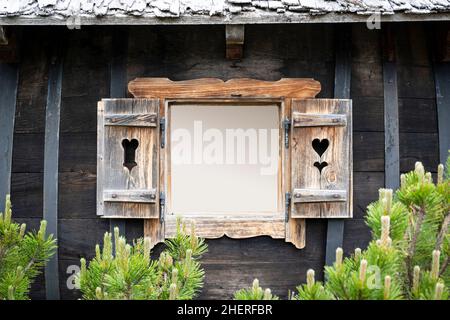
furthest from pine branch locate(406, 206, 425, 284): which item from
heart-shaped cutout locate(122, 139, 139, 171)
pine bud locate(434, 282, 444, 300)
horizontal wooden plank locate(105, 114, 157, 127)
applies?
heart-shaped cutout locate(122, 139, 139, 171)

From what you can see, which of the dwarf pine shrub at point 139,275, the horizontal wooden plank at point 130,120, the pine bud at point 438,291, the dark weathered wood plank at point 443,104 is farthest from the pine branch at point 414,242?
the horizontal wooden plank at point 130,120

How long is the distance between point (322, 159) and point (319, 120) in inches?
9.9

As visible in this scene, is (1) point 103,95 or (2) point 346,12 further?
(1) point 103,95

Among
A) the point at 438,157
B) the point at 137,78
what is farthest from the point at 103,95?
the point at 438,157

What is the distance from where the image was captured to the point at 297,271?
4328 millimetres

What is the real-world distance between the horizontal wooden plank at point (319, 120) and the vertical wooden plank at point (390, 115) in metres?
0.30

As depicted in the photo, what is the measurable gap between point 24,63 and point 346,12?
2084mm

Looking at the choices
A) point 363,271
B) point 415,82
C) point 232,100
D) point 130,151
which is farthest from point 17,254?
point 415,82

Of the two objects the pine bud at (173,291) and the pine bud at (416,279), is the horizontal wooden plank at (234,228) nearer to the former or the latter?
the pine bud at (173,291)

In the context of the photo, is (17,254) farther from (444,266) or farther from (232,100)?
(444,266)

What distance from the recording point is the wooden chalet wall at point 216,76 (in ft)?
14.2

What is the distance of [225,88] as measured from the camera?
4.35m

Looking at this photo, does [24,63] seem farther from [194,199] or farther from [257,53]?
[194,199]

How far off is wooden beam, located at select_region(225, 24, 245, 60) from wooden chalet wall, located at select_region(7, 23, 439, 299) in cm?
6
